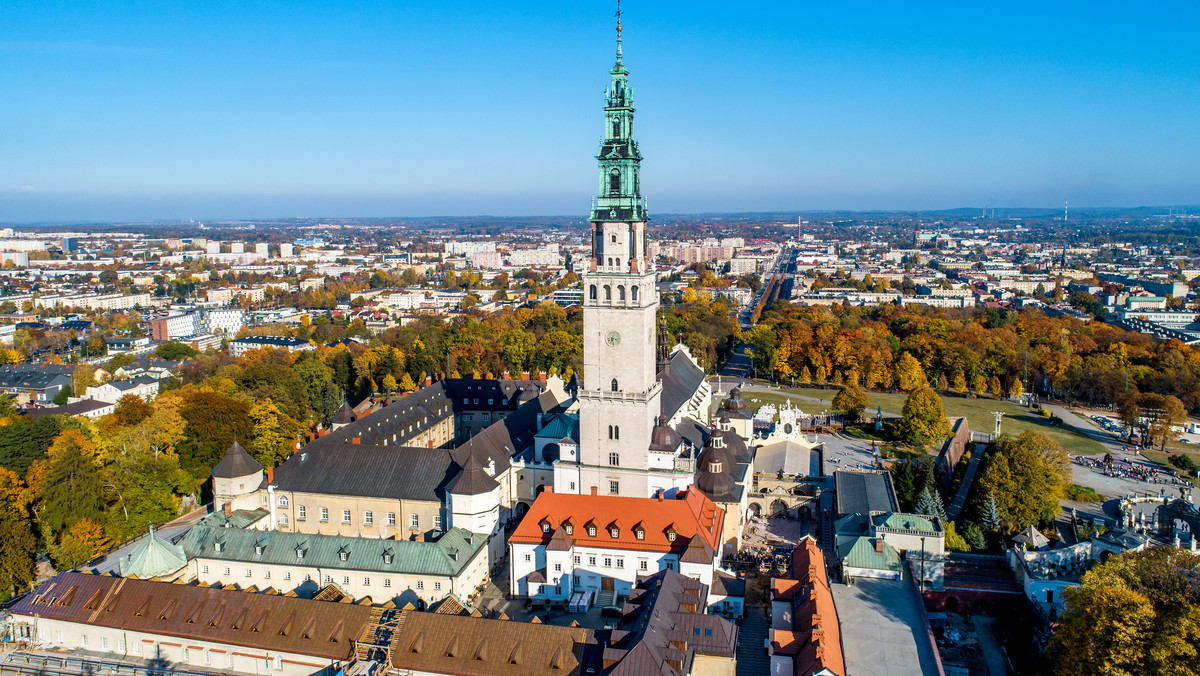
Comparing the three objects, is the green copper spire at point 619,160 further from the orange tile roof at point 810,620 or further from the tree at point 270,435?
the tree at point 270,435

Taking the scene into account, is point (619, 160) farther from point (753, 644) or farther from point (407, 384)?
point (407, 384)

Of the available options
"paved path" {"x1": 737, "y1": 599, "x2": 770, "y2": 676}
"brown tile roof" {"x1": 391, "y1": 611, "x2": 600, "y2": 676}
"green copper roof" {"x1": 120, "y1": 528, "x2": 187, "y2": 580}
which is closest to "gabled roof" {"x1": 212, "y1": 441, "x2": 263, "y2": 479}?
"green copper roof" {"x1": 120, "y1": 528, "x2": 187, "y2": 580}

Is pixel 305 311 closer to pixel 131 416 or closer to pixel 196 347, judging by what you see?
pixel 196 347

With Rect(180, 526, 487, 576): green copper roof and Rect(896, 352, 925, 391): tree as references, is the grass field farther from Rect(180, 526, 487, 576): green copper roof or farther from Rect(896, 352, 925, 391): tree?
Rect(180, 526, 487, 576): green copper roof

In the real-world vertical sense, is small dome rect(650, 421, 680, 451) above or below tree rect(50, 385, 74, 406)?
above

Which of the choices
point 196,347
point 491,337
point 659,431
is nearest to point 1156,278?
point 491,337

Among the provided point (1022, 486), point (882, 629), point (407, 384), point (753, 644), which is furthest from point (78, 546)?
point (1022, 486)
